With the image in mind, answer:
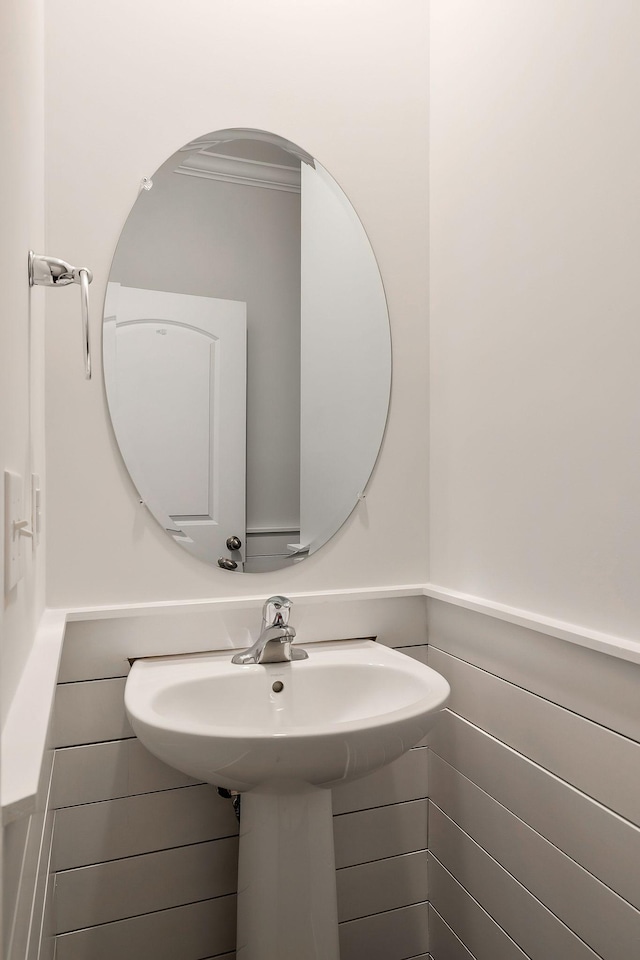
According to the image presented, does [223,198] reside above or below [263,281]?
above

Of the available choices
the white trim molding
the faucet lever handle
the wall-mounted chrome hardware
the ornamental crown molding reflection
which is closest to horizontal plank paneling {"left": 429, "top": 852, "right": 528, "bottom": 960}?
the white trim molding

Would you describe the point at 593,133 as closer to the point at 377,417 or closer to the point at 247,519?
the point at 377,417

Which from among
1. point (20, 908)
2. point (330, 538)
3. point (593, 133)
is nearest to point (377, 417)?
point (330, 538)

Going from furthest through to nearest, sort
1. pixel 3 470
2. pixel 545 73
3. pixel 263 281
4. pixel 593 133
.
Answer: pixel 263 281
pixel 545 73
pixel 593 133
pixel 3 470

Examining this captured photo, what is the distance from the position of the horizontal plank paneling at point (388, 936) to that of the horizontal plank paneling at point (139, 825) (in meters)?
0.37

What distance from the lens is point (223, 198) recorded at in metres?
1.38

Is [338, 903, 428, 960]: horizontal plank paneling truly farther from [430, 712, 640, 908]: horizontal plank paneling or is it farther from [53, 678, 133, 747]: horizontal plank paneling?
[53, 678, 133, 747]: horizontal plank paneling

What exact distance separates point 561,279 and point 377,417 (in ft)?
1.68

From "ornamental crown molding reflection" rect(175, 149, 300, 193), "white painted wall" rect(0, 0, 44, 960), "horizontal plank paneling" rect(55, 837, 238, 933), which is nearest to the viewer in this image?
"white painted wall" rect(0, 0, 44, 960)

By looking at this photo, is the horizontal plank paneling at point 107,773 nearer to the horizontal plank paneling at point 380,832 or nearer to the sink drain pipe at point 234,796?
the sink drain pipe at point 234,796

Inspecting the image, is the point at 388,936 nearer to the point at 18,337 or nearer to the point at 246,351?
the point at 246,351

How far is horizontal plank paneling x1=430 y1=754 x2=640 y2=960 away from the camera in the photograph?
3.19 ft

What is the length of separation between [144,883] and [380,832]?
20.0 inches

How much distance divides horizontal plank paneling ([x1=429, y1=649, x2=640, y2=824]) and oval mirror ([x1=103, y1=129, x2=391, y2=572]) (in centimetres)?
45
